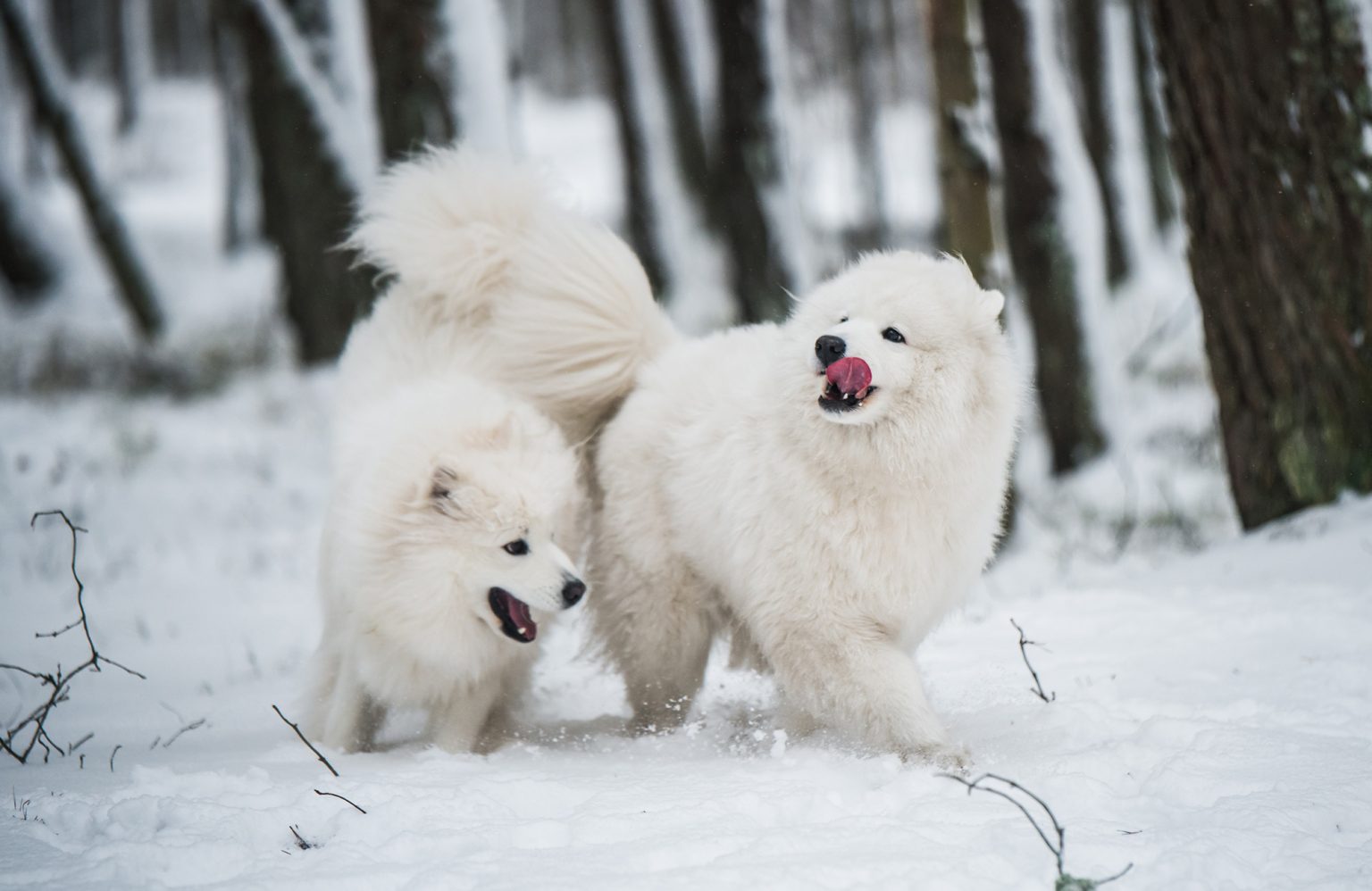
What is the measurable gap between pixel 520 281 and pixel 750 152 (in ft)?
17.6

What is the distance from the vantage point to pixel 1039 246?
7.59 metres

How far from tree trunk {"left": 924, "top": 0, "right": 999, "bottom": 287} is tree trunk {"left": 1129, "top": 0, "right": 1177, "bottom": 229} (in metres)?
9.80

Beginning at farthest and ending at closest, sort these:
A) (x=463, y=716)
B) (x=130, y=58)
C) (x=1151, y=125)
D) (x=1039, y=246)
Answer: (x=130, y=58) → (x=1151, y=125) → (x=1039, y=246) → (x=463, y=716)

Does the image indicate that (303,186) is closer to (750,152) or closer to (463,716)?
(750,152)

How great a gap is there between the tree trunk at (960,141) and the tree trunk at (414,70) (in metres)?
2.77

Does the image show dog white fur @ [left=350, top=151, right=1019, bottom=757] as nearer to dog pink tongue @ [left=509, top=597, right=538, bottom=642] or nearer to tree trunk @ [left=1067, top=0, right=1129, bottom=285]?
dog pink tongue @ [left=509, top=597, right=538, bottom=642]

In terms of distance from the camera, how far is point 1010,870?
2.21 meters

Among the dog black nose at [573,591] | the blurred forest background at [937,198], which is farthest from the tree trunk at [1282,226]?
the dog black nose at [573,591]

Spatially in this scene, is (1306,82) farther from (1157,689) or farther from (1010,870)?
(1010,870)

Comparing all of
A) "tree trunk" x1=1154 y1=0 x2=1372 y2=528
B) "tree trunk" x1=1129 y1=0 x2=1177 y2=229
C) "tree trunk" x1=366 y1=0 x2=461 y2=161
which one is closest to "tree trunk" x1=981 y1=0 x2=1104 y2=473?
"tree trunk" x1=1154 y1=0 x2=1372 y2=528

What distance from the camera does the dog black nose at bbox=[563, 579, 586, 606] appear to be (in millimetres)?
3447

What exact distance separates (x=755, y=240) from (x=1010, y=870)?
7.46m

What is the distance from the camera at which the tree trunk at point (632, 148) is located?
45.6 feet

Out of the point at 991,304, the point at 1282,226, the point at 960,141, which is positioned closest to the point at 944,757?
the point at 991,304
